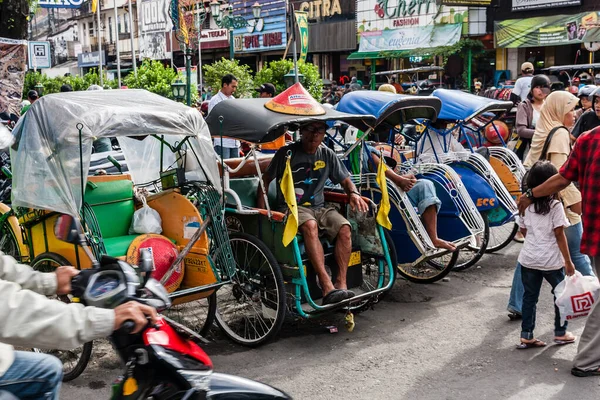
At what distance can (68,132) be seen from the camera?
482 centimetres

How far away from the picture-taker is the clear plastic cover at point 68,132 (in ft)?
15.8

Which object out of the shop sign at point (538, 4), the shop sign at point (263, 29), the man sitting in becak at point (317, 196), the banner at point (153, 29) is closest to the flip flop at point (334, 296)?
the man sitting in becak at point (317, 196)

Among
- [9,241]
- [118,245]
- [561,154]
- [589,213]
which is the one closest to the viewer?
[589,213]

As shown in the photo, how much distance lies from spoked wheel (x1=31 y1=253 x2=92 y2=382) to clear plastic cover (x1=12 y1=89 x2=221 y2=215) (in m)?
0.42

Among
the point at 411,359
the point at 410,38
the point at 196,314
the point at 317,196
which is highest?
the point at 410,38

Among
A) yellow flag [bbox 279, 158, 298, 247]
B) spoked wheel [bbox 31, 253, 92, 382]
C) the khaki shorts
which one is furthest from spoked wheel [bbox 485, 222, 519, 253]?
spoked wheel [bbox 31, 253, 92, 382]

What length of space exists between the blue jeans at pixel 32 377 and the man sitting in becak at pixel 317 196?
2.88 m

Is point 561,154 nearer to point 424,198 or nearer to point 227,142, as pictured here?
point 424,198

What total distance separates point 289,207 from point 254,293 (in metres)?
0.83

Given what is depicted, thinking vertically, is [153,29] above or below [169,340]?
above

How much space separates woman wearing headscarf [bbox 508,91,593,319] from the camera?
5.76 meters

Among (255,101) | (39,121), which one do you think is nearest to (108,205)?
(39,121)

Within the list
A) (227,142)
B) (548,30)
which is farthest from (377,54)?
(227,142)

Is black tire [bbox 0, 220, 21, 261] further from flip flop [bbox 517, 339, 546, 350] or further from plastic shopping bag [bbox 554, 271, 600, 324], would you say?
plastic shopping bag [bbox 554, 271, 600, 324]
